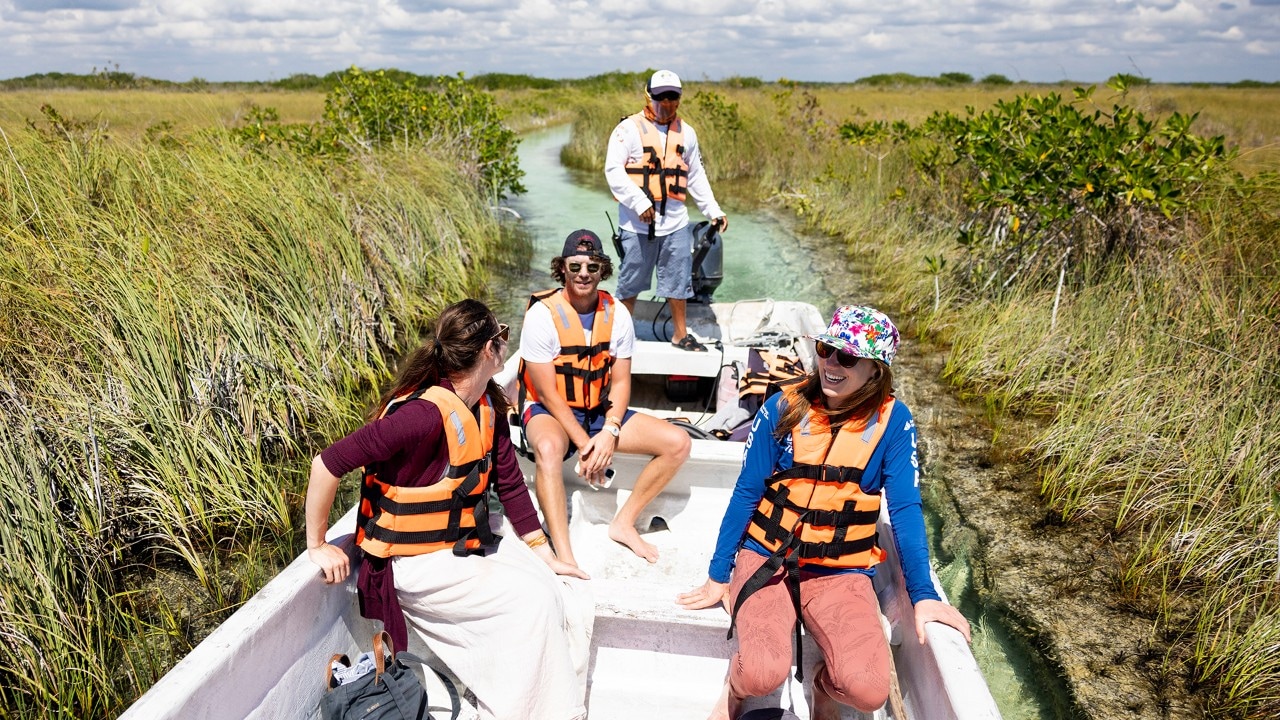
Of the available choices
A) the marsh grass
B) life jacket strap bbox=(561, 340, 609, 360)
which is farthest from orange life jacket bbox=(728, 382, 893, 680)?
the marsh grass

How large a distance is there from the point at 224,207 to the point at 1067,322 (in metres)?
5.36

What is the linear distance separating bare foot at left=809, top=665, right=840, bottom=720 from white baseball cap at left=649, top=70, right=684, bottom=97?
10.8 ft

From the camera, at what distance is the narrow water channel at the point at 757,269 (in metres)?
3.12

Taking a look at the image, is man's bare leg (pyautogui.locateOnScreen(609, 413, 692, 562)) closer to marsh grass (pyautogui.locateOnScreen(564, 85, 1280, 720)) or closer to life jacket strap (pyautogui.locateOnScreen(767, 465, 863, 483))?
life jacket strap (pyautogui.locateOnScreen(767, 465, 863, 483))

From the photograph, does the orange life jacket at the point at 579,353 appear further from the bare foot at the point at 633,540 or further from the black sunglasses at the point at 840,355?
the black sunglasses at the point at 840,355

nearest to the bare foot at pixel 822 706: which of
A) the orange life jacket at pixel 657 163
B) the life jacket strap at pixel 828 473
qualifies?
the life jacket strap at pixel 828 473

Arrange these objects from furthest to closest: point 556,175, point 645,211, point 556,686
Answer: point 556,175 < point 645,211 < point 556,686

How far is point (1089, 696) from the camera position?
293cm

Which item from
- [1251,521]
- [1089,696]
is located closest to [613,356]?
[1089,696]

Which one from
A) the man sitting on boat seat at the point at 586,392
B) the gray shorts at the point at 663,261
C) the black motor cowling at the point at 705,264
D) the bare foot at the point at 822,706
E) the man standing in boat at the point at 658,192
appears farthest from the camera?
Answer: the black motor cowling at the point at 705,264

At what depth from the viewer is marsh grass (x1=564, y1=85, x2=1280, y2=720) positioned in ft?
10.2

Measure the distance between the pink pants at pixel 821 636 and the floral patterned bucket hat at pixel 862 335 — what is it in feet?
2.22

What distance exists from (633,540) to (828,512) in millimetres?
1105

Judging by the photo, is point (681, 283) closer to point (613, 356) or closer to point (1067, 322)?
point (613, 356)
